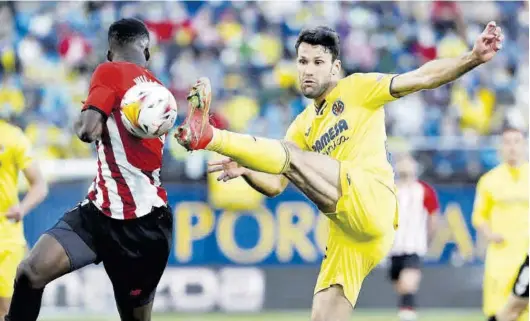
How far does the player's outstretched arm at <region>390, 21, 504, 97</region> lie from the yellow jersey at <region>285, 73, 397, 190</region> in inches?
9.2

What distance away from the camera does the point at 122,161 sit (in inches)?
274

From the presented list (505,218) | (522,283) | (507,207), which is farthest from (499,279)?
(522,283)

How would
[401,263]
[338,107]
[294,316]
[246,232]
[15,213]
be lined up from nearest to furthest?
[338,107]
[15,213]
[401,263]
[294,316]
[246,232]

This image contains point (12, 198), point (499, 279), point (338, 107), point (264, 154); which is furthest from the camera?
point (499, 279)

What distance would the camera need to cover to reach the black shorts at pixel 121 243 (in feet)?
22.9

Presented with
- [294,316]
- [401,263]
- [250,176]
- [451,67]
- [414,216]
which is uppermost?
[451,67]

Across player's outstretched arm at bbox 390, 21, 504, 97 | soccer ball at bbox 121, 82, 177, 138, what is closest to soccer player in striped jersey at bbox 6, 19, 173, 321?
soccer ball at bbox 121, 82, 177, 138

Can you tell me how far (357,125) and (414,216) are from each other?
21.9 ft

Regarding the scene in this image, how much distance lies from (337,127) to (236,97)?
9.98m

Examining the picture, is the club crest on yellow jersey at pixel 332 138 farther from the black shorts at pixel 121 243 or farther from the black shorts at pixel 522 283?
the black shorts at pixel 522 283

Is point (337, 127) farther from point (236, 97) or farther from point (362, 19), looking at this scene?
point (362, 19)

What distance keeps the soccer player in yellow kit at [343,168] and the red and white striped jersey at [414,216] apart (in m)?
6.16

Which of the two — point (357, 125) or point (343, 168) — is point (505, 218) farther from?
point (343, 168)

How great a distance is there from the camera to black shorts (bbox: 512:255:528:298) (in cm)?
948
